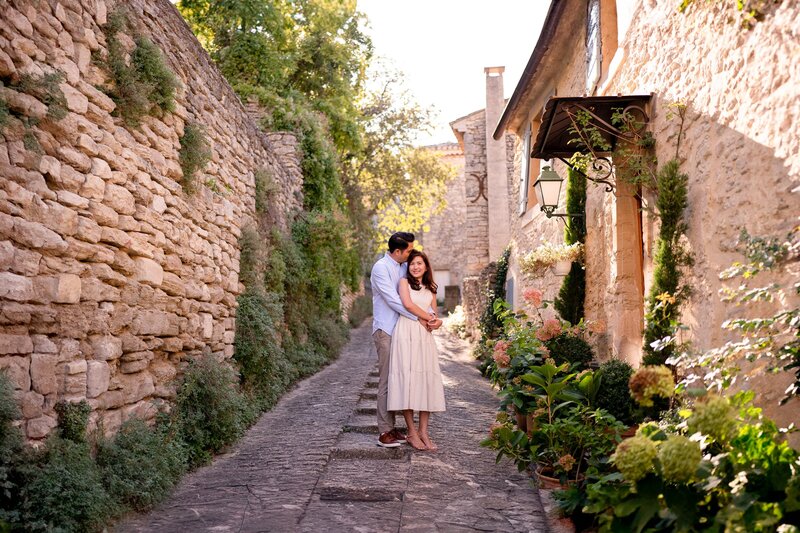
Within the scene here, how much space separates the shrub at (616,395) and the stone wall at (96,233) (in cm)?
344

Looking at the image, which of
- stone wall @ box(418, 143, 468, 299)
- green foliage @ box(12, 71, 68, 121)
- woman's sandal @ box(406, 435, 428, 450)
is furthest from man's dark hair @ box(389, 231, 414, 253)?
stone wall @ box(418, 143, 468, 299)

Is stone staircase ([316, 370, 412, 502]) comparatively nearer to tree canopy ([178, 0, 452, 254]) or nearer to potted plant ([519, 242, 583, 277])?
potted plant ([519, 242, 583, 277])

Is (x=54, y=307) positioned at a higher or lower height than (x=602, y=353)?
higher

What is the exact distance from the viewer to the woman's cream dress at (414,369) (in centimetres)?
557

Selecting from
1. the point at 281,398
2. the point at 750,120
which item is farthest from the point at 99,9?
the point at 281,398

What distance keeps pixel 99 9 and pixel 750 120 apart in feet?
13.6

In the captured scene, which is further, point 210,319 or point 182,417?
point 210,319

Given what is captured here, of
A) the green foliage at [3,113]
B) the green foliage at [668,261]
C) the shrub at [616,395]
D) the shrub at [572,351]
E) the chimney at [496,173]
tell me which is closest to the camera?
the green foliage at [3,113]

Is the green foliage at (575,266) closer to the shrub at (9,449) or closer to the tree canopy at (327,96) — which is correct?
the tree canopy at (327,96)

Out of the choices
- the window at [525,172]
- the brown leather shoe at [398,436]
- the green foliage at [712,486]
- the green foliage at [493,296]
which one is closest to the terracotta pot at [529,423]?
the brown leather shoe at [398,436]

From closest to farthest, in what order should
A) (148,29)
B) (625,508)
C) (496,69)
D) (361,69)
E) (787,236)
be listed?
(625,508)
(787,236)
(148,29)
(361,69)
(496,69)

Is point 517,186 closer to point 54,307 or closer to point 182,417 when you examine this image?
point 182,417

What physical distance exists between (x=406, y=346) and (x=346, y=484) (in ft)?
4.28

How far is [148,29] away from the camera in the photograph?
5.41 m
